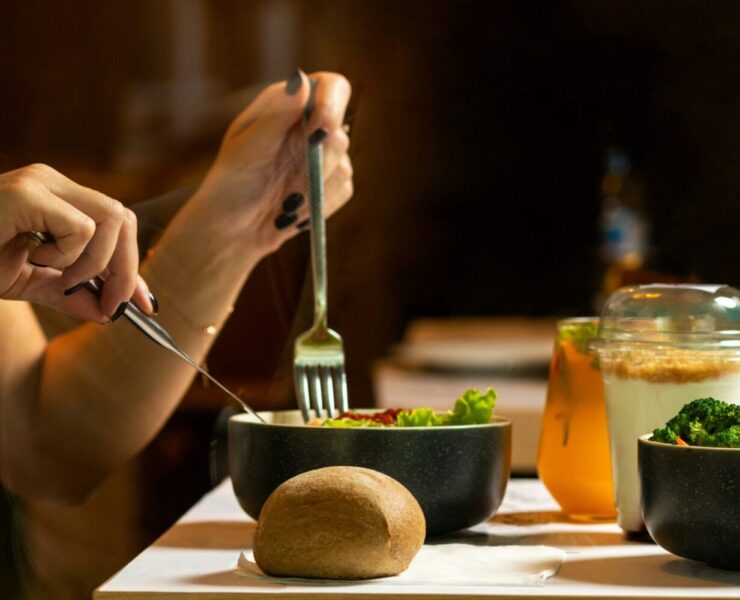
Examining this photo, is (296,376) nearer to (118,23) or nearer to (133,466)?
(133,466)

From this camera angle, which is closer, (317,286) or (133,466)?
(317,286)

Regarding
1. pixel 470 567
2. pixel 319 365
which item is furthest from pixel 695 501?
pixel 319 365

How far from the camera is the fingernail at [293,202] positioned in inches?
48.9

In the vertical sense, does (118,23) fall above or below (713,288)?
above

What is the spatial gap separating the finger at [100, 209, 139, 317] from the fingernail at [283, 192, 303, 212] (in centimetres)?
36

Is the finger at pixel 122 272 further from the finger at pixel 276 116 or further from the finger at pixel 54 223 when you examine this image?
the finger at pixel 276 116

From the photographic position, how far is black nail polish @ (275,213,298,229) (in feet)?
4.22

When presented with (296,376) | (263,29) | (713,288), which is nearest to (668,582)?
(713,288)

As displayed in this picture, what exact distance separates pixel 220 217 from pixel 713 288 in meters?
0.60

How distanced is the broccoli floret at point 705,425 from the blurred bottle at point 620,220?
4.93 ft

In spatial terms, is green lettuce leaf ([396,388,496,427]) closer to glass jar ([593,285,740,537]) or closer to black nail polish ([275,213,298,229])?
glass jar ([593,285,740,537])

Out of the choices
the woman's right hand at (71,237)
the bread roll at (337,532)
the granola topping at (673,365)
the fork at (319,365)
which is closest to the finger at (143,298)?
the woman's right hand at (71,237)

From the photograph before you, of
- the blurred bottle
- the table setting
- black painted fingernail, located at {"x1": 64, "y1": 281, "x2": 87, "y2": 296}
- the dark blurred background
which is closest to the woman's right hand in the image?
black painted fingernail, located at {"x1": 64, "y1": 281, "x2": 87, "y2": 296}

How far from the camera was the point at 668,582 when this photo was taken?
2.43ft
